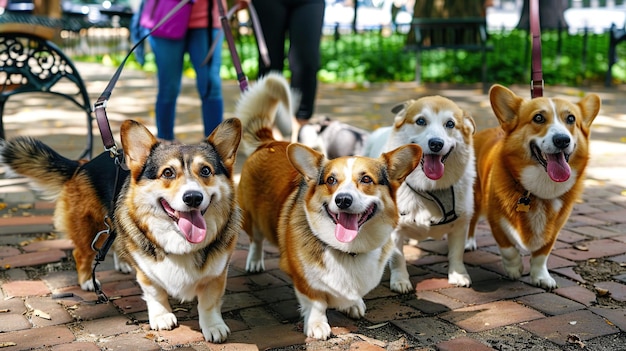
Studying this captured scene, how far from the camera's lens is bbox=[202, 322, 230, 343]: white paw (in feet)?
9.94

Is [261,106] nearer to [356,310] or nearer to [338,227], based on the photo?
[338,227]

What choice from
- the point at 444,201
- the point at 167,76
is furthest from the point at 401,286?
the point at 167,76

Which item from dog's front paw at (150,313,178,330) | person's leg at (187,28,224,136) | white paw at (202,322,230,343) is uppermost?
person's leg at (187,28,224,136)

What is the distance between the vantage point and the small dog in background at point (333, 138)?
5.57m

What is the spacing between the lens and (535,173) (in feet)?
12.0

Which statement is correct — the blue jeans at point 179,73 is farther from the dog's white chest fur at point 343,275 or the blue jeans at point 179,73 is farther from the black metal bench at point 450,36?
the black metal bench at point 450,36

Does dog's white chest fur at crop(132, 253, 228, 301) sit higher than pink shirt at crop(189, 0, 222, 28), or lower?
lower

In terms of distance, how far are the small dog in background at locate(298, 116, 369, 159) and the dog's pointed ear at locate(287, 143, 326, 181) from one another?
2.29 m

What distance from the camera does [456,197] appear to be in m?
3.69

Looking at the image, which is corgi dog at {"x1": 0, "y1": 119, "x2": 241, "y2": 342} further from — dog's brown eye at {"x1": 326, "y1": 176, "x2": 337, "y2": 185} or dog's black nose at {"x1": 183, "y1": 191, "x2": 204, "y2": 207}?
dog's brown eye at {"x1": 326, "y1": 176, "x2": 337, "y2": 185}

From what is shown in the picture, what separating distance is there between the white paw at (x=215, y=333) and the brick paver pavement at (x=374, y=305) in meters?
0.03

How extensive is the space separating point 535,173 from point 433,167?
1.76 ft

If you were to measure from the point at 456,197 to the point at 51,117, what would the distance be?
6.58 meters

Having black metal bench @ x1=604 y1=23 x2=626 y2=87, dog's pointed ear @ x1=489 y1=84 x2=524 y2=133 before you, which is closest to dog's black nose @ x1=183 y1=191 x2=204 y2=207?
dog's pointed ear @ x1=489 y1=84 x2=524 y2=133
